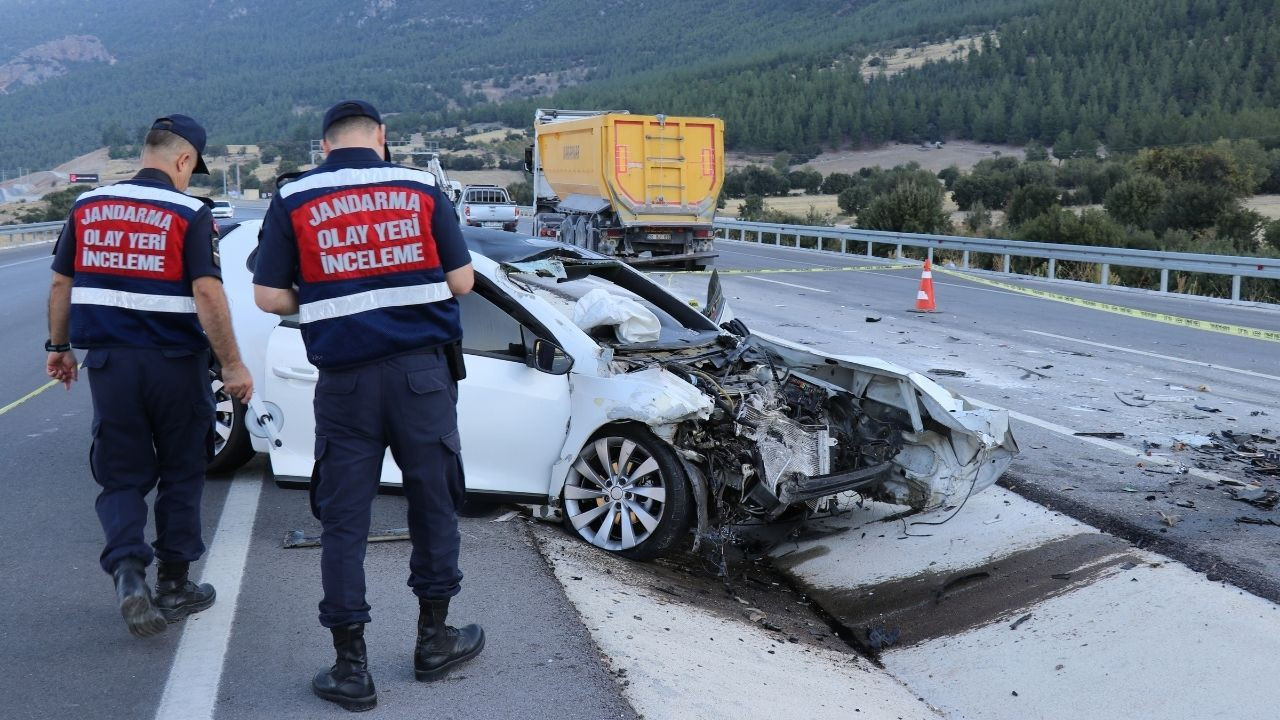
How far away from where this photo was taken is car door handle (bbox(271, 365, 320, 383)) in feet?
20.1

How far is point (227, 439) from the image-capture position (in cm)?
688

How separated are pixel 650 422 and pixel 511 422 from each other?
81 cm

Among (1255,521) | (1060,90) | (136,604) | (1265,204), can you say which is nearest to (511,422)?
(136,604)

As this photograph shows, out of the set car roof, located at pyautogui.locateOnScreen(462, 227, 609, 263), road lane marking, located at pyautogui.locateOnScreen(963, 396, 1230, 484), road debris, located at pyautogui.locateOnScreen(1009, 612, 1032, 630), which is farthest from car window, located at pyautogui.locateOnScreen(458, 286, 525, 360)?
road debris, located at pyautogui.locateOnScreen(1009, 612, 1032, 630)

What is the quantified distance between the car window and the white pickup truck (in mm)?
30065

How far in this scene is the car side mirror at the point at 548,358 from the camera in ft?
18.6

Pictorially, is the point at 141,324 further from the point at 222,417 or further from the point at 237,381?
the point at 222,417

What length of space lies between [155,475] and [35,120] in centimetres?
18692

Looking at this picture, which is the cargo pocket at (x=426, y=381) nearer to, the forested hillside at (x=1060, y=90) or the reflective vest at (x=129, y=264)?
the reflective vest at (x=129, y=264)

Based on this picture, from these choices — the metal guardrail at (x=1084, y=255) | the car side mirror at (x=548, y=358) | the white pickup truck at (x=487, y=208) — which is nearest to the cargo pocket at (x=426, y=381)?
the car side mirror at (x=548, y=358)

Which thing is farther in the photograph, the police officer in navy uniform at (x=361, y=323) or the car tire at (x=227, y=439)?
the car tire at (x=227, y=439)

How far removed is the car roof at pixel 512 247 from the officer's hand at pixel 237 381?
2.50 m

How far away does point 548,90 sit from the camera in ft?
528

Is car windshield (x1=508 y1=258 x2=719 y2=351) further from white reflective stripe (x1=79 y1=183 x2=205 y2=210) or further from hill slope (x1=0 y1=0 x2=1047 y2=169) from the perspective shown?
hill slope (x1=0 y1=0 x2=1047 y2=169)
